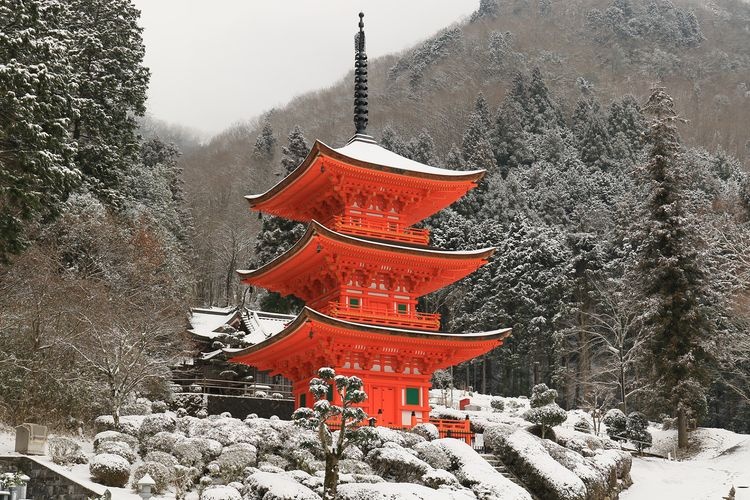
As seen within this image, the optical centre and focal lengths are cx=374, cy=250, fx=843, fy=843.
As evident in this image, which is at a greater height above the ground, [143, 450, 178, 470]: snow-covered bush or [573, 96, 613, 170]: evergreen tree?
[573, 96, 613, 170]: evergreen tree

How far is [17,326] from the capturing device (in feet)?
99.2

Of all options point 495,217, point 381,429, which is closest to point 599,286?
point 495,217

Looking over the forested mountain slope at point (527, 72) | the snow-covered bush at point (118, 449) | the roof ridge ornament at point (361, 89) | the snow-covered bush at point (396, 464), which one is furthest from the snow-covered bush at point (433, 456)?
the forested mountain slope at point (527, 72)

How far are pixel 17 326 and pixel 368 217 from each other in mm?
13496

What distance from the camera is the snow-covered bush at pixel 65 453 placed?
23.0 m

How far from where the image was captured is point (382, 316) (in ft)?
103

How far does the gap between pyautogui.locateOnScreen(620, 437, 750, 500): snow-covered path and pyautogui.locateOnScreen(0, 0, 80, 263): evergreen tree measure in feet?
78.6

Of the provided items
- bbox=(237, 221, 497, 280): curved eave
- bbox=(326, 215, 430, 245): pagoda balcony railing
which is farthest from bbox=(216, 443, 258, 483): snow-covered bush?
bbox=(326, 215, 430, 245): pagoda balcony railing

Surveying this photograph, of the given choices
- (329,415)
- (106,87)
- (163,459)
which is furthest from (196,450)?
(106,87)

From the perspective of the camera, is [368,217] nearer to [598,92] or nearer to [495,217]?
[495,217]

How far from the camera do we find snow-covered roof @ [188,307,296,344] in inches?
1886

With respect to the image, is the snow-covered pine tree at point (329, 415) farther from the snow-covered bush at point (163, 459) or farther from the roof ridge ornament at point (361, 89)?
the roof ridge ornament at point (361, 89)

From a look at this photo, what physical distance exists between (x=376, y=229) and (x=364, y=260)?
2.16 meters

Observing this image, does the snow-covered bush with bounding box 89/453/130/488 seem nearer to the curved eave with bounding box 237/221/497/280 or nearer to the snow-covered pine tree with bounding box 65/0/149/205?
the curved eave with bounding box 237/221/497/280
